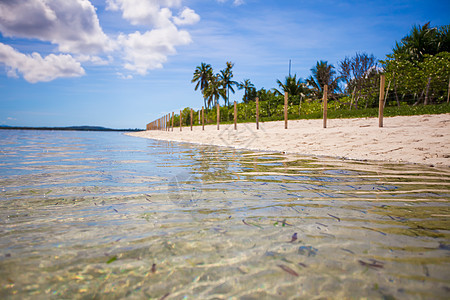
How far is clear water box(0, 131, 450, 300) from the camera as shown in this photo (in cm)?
105

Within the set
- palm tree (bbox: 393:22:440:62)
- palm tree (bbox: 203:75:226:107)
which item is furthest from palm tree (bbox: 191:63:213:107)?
palm tree (bbox: 393:22:440:62)

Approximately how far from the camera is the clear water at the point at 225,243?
105 cm

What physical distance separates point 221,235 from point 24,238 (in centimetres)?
112

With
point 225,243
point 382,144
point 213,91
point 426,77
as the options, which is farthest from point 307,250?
point 213,91

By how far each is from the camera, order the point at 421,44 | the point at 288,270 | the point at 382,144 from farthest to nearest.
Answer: the point at 421,44, the point at 382,144, the point at 288,270

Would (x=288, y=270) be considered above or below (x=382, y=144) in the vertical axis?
below

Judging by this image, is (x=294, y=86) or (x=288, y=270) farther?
(x=294, y=86)

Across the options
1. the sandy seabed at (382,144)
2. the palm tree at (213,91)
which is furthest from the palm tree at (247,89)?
the sandy seabed at (382,144)

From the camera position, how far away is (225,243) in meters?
1.43

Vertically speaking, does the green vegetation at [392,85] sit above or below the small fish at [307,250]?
above

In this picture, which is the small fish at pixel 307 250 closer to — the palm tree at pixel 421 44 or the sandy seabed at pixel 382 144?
the sandy seabed at pixel 382 144

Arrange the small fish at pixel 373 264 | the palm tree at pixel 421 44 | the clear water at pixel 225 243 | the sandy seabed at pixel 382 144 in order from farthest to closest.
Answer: the palm tree at pixel 421 44
the sandy seabed at pixel 382 144
the small fish at pixel 373 264
the clear water at pixel 225 243

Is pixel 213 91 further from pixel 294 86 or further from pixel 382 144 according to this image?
pixel 382 144

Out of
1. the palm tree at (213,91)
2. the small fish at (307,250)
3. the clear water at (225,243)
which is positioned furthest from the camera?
the palm tree at (213,91)
